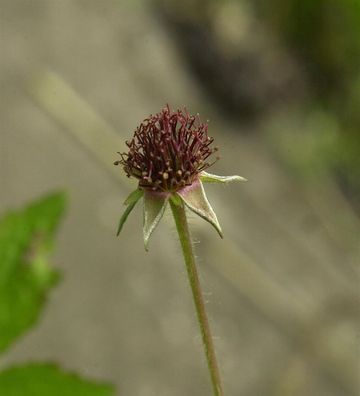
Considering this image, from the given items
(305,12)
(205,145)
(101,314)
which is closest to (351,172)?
(305,12)

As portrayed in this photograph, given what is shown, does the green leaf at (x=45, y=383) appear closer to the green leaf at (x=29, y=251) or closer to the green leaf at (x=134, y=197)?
the green leaf at (x=29, y=251)

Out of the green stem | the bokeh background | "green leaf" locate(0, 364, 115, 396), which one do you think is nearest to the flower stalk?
the green stem

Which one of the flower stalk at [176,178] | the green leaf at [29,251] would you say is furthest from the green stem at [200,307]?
the green leaf at [29,251]

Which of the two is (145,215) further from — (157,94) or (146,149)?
(157,94)

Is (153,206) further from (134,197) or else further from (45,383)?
(45,383)

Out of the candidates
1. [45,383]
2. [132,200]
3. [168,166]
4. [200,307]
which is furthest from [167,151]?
[45,383]

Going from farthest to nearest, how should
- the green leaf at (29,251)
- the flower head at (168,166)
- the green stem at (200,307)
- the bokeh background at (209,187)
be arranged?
1. the bokeh background at (209,187)
2. the green leaf at (29,251)
3. the flower head at (168,166)
4. the green stem at (200,307)
